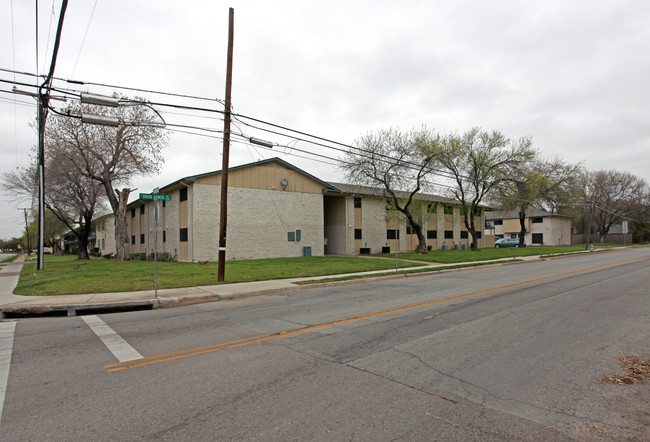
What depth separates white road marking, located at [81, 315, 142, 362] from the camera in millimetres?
5416

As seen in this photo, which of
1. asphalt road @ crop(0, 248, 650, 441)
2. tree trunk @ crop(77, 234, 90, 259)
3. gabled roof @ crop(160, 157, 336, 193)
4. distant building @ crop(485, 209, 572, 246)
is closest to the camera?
asphalt road @ crop(0, 248, 650, 441)

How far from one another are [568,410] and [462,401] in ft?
3.25

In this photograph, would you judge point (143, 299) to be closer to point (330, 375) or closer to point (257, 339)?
point (257, 339)

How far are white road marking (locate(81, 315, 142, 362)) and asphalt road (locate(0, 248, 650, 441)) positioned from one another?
44mm

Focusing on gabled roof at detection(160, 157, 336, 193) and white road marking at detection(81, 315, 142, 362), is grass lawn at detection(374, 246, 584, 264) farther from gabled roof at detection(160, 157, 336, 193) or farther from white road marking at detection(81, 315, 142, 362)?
white road marking at detection(81, 315, 142, 362)

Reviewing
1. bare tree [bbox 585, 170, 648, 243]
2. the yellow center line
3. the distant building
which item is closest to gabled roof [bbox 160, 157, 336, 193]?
the yellow center line

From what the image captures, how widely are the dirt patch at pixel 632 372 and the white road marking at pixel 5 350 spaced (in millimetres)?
6802

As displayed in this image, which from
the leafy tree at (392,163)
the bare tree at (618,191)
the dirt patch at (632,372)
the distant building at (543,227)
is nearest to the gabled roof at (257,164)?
the leafy tree at (392,163)

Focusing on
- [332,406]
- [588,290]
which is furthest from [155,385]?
[588,290]

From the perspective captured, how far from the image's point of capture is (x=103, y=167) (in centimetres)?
3206

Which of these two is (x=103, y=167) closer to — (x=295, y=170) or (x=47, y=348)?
(x=295, y=170)

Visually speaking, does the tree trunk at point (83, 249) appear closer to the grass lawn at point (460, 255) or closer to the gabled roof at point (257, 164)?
the gabled roof at point (257, 164)

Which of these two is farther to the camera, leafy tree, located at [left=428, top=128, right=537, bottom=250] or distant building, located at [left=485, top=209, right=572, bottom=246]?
distant building, located at [left=485, top=209, right=572, bottom=246]

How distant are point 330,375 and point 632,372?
12.5 feet
